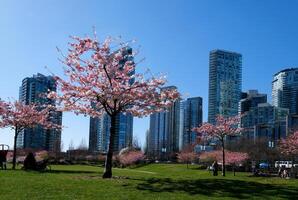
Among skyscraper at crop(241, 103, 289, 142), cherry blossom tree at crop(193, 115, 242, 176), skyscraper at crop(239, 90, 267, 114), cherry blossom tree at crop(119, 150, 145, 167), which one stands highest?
skyscraper at crop(239, 90, 267, 114)

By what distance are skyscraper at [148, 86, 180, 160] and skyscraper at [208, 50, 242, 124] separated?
1131 centimetres

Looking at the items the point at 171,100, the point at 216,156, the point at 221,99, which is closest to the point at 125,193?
the point at 171,100

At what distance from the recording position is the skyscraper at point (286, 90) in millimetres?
160250

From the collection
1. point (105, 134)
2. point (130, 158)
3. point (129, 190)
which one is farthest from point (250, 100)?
point (129, 190)

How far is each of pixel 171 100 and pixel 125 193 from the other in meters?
11.8

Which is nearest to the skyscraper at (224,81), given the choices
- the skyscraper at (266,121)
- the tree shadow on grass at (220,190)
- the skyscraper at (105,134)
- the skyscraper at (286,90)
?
the skyscraper at (266,121)

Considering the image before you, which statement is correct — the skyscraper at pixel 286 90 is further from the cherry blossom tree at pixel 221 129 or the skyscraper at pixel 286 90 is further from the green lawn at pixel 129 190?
the green lawn at pixel 129 190

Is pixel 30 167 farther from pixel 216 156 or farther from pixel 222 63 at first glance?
pixel 222 63

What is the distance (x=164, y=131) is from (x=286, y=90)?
152 ft

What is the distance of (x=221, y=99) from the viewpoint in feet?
517

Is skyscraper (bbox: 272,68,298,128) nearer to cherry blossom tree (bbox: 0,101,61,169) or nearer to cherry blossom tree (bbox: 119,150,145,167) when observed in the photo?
cherry blossom tree (bbox: 119,150,145,167)

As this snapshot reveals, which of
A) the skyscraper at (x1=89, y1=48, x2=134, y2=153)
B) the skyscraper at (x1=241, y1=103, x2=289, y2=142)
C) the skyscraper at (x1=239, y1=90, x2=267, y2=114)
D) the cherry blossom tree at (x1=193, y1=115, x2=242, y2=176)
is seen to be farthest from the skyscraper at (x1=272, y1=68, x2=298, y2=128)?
the cherry blossom tree at (x1=193, y1=115, x2=242, y2=176)

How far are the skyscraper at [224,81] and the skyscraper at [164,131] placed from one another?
37.1ft

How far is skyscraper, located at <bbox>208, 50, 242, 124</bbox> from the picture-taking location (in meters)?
151
